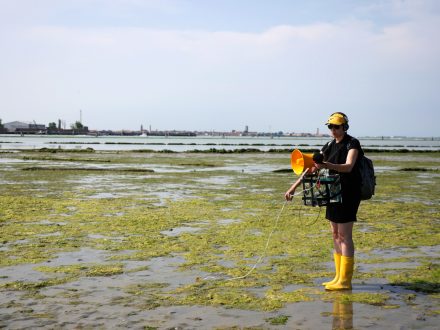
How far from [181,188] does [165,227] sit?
864 centimetres

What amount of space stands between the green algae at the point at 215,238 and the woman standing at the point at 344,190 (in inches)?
15.7

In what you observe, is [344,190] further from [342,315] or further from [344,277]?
[342,315]

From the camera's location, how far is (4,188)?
1789 cm

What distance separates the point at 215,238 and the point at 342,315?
4.25 meters

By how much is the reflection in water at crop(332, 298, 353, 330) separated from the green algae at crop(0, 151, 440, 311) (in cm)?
22

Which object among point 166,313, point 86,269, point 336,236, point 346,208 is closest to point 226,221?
point 86,269

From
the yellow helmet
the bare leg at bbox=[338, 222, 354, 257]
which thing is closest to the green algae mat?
the bare leg at bbox=[338, 222, 354, 257]

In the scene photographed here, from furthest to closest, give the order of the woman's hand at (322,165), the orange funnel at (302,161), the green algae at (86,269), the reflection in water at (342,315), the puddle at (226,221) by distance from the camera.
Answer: the puddle at (226,221) < the green algae at (86,269) < the orange funnel at (302,161) < the woman's hand at (322,165) < the reflection in water at (342,315)

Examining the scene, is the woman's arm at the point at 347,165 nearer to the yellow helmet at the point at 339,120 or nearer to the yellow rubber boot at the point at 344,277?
the yellow helmet at the point at 339,120

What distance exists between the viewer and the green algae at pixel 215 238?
20.0ft

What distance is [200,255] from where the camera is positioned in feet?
25.7

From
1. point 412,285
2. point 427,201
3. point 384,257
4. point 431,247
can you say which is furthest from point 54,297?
point 427,201

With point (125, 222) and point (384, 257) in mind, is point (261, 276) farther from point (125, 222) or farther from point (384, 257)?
point (125, 222)

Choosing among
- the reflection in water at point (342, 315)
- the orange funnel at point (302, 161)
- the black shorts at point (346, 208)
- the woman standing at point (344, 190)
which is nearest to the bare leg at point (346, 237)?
the woman standing at point (344, 190)
